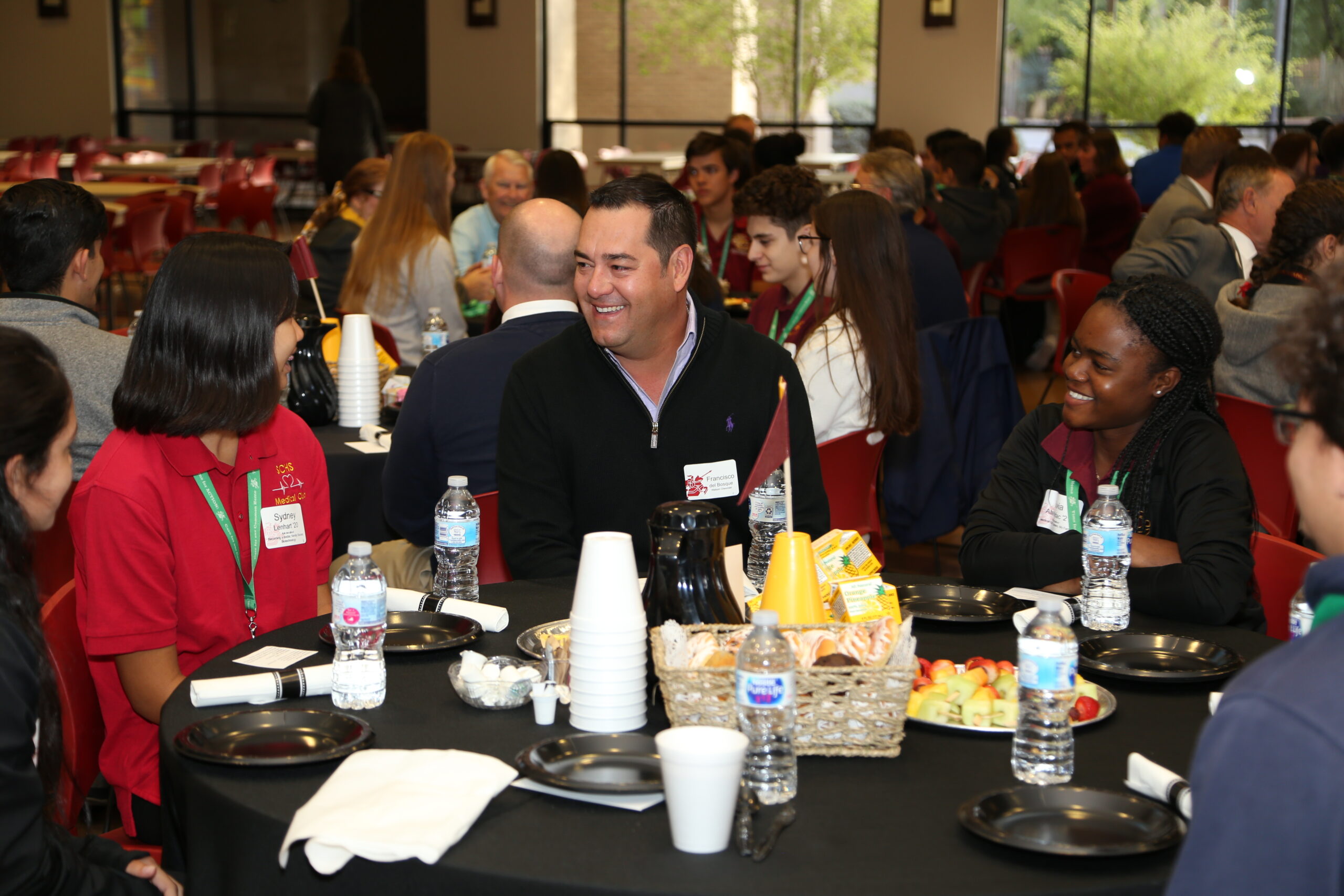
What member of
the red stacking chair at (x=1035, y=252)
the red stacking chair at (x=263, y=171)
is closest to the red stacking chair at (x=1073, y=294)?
the red stacking chair at (x=1035, y=252)

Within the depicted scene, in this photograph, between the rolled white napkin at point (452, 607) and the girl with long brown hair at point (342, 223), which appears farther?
the girl with long brown hair at point (342, 223)

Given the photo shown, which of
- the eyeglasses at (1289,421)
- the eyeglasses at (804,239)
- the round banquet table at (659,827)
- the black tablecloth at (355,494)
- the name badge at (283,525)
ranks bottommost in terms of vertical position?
the black tablecloth at (355,494)

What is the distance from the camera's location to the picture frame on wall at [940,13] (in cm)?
1233

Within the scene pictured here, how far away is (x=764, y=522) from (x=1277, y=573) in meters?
0.90

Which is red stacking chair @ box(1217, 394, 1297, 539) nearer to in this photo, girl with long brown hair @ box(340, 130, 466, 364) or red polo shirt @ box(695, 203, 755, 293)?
girl with long brown hair @ box(340, 130, 466, 364)

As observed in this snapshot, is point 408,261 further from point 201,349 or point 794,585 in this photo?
point 794,585

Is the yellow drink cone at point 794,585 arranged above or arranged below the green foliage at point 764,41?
below

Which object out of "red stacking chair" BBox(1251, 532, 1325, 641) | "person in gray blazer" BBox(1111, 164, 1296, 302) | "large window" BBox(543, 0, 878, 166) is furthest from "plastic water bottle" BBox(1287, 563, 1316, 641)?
"large window" BBox(543, 0, 878, 166)

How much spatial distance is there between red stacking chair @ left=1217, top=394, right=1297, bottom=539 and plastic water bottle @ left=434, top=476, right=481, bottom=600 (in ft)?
6.36

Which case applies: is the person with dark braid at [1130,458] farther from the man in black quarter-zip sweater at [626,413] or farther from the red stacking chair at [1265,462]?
the red stacking chair at [1265,462]

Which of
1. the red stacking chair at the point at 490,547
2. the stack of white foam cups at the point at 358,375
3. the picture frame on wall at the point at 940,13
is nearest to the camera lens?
the red stacking chair at the point at 490,547

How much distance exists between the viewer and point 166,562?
1926 mm

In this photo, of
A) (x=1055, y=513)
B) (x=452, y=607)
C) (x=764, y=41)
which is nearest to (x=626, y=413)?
(x=452, y=607)

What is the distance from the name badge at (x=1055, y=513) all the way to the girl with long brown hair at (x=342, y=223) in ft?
12.4
